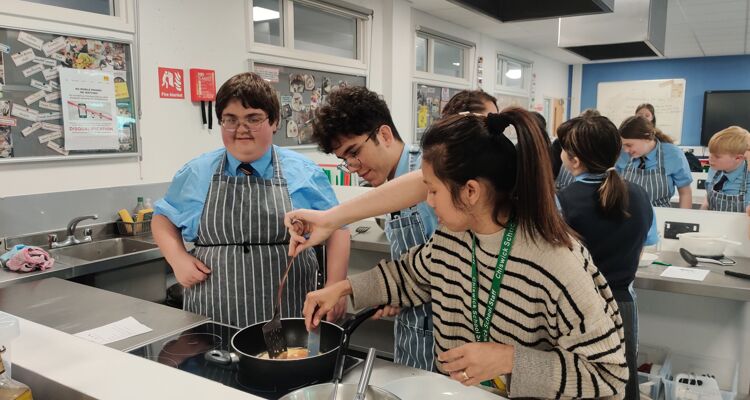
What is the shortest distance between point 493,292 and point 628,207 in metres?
1.12

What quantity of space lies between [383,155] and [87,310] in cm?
101

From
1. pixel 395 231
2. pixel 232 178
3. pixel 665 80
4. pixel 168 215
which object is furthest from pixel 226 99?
pixel 665 80

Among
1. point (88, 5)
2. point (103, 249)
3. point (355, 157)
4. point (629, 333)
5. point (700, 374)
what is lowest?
point (700, 374)

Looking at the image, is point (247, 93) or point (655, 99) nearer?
point (247, 93)

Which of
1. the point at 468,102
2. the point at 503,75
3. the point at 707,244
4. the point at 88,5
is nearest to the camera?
the point at 468,102

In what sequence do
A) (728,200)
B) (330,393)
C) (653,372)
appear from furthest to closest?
(728,200)
(653,372)
(330,393)

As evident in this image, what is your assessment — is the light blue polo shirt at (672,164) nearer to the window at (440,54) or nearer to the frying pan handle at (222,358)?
the window at (440,54)

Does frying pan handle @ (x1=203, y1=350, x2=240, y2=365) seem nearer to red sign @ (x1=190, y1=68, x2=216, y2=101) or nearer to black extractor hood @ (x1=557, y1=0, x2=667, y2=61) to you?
black extractor hood @ (x1=557, y1=0, x2=667, y2=61)

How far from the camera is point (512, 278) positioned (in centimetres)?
104

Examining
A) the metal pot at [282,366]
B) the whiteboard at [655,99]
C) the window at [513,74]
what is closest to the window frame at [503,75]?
the window at [513,74]

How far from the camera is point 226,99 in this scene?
1686 mm

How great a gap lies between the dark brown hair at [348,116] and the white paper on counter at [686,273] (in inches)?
64.2

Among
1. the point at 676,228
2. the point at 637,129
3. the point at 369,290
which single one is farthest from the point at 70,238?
the point at 637,129

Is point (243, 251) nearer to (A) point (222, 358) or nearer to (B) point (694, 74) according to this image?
(A) point (222, 358)
